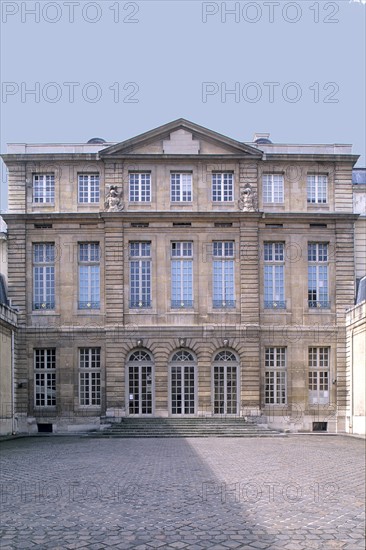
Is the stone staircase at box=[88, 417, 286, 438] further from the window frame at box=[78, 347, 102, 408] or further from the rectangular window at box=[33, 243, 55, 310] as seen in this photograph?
the rectangular window at box=[33, 243, 55, 310]

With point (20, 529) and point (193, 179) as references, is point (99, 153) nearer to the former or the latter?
point (193, 179)

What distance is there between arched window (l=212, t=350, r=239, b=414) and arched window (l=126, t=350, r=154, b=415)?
9.70 ft

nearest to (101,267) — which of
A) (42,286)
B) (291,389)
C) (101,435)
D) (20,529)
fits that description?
(42,286)

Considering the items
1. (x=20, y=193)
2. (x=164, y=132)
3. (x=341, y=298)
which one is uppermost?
(x=164, y=132)

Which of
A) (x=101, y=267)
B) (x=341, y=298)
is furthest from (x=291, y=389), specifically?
(x=101, y=267)

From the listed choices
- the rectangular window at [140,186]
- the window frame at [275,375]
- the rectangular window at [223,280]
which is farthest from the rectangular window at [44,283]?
the window frame at [275,375]

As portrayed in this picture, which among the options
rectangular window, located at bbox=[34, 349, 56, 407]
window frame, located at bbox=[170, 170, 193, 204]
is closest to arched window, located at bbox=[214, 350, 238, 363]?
window frame, located at bbox=[170, 170, 193, 204]

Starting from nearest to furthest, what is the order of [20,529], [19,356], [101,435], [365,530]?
[365,530] < [20,529] < [101,435] < [19,356]

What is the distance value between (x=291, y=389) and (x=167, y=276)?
779 cm

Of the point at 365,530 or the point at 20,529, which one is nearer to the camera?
the point at 365,530

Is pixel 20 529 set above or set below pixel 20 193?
below

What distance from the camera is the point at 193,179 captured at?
35219 millimetres

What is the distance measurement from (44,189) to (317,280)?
13.6 meters

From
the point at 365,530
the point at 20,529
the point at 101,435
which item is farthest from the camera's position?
the point at 101,435
